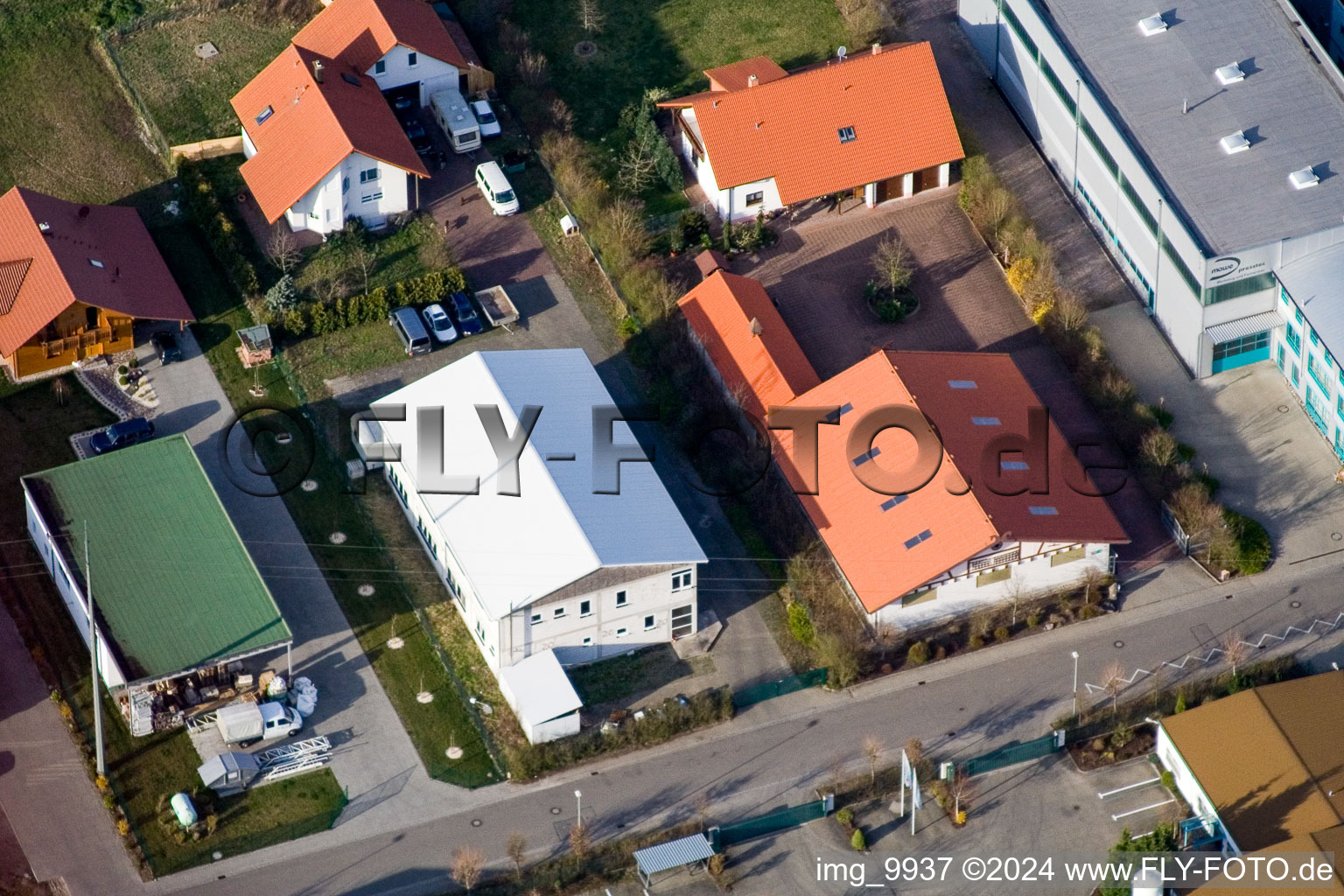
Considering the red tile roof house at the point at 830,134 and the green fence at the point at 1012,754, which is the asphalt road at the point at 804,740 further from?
the red tile roof house at the point at 830,134

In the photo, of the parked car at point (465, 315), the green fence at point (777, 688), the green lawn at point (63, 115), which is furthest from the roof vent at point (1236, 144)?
the green lawn at point (63, 115)

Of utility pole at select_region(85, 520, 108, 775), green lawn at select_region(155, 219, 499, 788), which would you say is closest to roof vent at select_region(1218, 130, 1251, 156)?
green lawn at select_region(155, 219, 499, 788)

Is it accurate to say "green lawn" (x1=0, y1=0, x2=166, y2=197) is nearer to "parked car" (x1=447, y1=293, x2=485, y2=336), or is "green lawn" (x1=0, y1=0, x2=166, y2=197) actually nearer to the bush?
"parked car" (x1=447, y1=293, x2=485, y2=336)

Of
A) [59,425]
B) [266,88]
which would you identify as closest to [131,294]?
[59,425]

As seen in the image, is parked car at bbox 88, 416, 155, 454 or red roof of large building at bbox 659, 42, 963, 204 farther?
red roof of large building at bbox 659, 42, 963, 204

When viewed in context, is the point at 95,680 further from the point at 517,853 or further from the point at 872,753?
the point at 872,753

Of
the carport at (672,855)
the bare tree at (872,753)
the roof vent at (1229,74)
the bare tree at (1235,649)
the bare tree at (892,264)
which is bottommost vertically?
the bare tree at (1235,649)

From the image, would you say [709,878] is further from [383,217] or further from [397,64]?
[397,64]
